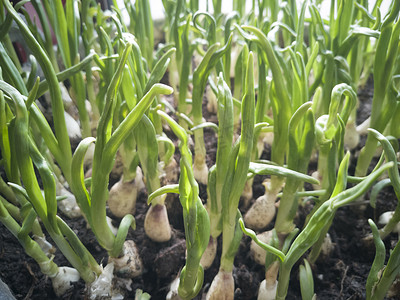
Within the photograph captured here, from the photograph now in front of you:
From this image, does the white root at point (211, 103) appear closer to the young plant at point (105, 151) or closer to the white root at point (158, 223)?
the white root at point (158, 223)

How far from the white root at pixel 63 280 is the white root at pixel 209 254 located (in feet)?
0.83

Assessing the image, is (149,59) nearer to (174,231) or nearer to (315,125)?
(174,231)

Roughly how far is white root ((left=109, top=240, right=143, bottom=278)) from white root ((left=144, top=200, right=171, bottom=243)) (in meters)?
0.05

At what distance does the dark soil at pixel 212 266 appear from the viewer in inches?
30.7

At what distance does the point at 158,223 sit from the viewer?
836 millimetres

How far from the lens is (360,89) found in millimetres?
1332

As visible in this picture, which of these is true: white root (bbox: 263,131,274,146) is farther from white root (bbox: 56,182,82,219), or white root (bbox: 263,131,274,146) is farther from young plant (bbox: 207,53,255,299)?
white root (bbox: 56,182,82,219)

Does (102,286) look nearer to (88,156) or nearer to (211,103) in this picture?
(88,156)

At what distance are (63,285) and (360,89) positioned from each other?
109cm

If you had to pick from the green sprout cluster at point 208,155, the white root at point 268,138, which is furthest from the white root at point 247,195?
the white root at point 268,138

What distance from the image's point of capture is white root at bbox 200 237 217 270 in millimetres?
786

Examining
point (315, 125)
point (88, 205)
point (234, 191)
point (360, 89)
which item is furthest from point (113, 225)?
point (360, 89)

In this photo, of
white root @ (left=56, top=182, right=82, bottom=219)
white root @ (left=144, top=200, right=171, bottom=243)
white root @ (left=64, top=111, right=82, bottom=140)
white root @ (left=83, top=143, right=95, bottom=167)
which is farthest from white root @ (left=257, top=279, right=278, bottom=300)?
white root @ (left=64, top=111, right=82, bottom=140)

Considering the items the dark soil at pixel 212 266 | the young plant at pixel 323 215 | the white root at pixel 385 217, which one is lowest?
the dark soil at pixel 212 266
